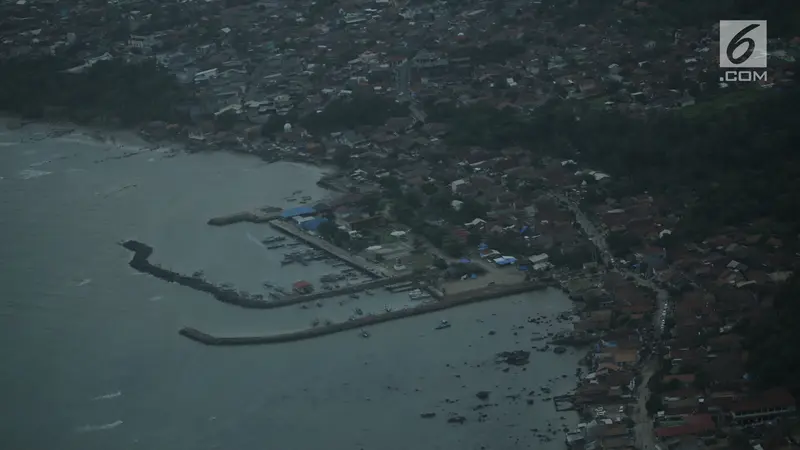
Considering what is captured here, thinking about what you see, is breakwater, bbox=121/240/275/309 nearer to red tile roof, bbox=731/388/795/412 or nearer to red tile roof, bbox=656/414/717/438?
red tile roof, bbox=656/414/717/438

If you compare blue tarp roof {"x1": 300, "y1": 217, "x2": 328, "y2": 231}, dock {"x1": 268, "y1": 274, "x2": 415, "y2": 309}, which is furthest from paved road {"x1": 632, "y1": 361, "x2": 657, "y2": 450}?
blue tarp roof {"x1": 300, "y1": 217, "x2": 328, "y2": 231}

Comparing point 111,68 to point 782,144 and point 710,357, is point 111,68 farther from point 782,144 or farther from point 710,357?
point 710,357

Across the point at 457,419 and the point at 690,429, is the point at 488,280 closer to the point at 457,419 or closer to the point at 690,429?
the point at 457,419

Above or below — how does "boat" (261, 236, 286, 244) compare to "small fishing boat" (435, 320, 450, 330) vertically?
above

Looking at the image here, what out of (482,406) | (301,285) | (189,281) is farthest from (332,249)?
(482,406)

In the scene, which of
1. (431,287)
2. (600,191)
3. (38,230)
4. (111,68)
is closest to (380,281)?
(431,287)

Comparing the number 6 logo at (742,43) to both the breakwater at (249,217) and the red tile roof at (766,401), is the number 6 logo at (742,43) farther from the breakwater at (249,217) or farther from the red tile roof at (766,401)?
the red tile roof at (766,401)
